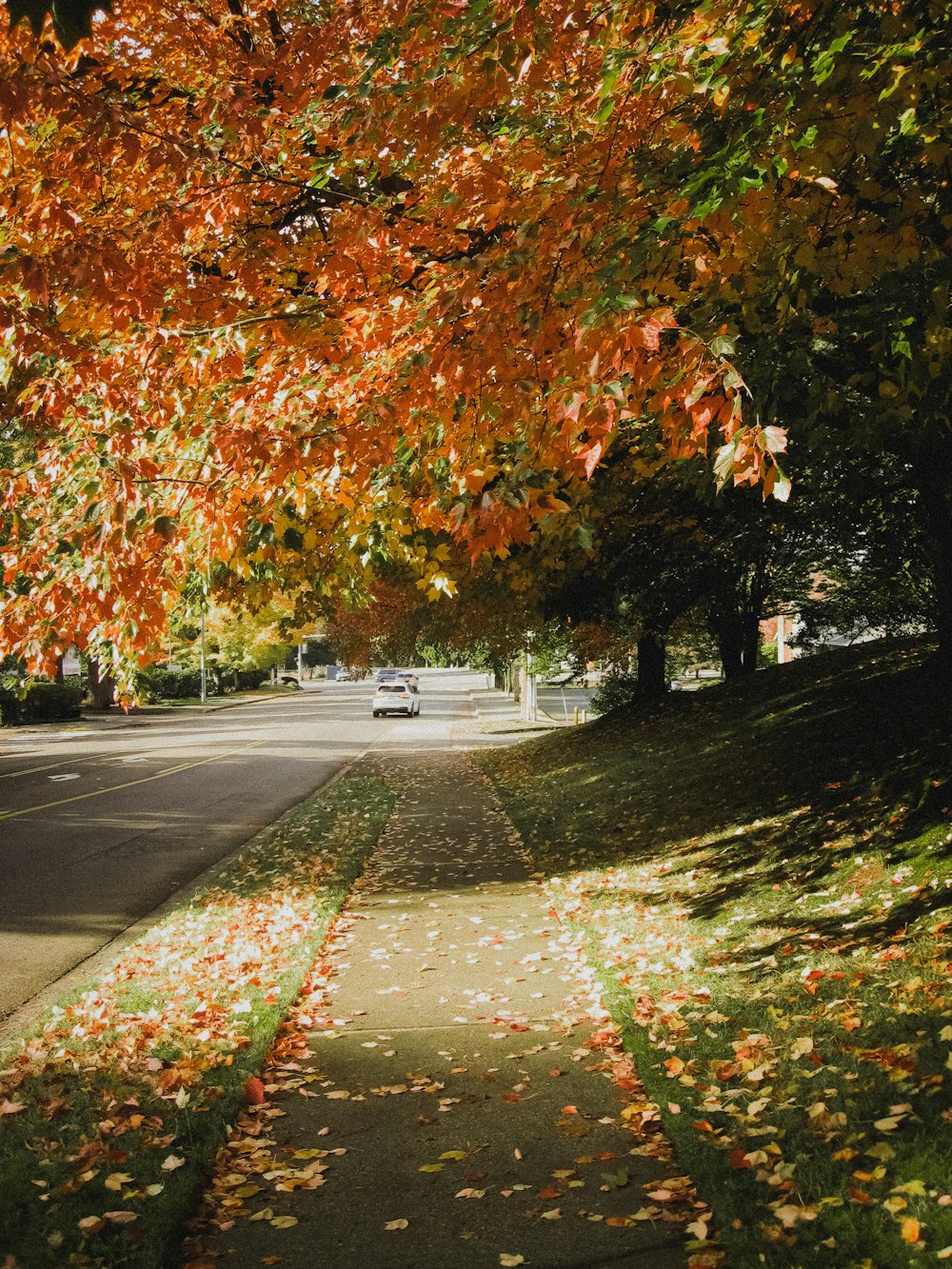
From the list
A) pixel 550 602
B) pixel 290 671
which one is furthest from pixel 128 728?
pixel 290 671

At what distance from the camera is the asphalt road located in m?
9.36

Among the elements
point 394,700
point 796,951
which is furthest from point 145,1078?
point 394,700

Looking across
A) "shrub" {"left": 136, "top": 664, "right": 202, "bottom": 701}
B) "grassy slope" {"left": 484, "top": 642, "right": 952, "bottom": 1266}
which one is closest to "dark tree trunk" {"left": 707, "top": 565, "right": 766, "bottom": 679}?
"grassy slope" {"left": 484, "top": 642, "right": 952, "bottom": 1266}

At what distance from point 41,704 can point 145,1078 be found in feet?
127

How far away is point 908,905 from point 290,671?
121078 mm

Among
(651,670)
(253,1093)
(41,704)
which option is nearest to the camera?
(253,1093)

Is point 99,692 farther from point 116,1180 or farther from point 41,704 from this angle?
point 116,1180

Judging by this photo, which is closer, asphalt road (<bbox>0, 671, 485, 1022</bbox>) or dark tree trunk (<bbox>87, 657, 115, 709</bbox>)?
asphalt road (<bbox>0, 671, 485, 1022</bbox>)

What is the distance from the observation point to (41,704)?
41312 mm

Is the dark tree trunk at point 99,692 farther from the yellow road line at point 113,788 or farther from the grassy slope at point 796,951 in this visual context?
the grassy slope at point 796,951

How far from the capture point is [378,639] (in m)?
21.3

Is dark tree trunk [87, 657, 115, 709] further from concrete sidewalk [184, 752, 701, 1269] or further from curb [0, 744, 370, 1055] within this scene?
concrete sidewalk [184, 752, 701, 1269]

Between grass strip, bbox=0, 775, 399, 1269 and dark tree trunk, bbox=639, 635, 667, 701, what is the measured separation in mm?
15147

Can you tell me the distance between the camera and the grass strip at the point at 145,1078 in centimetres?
399
